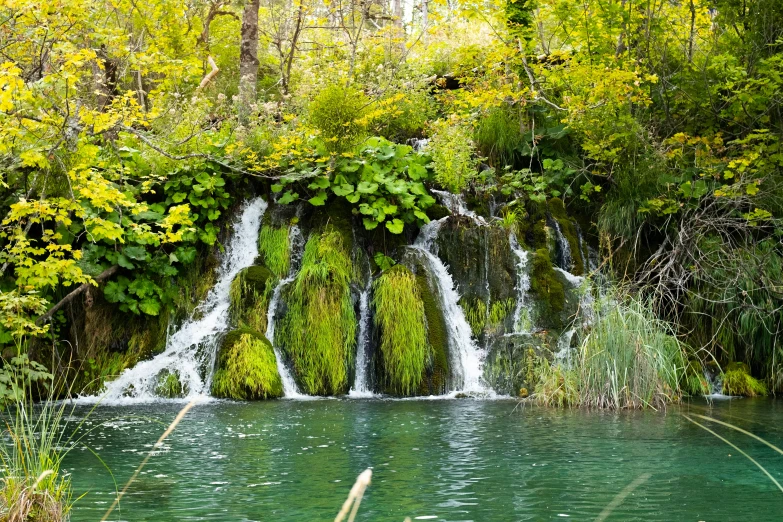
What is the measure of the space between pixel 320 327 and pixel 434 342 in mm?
1497

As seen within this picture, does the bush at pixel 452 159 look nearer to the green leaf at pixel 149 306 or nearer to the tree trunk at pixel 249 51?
the tree trunk at pixel 249 51

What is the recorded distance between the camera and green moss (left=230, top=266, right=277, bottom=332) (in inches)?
426

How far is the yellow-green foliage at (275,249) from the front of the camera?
1152cm

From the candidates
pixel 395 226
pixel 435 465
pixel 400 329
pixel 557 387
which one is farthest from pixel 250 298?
pixel 435 465

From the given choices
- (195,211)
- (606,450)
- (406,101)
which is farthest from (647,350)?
(406,101)

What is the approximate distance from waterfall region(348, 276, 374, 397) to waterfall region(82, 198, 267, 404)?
70.7 inches

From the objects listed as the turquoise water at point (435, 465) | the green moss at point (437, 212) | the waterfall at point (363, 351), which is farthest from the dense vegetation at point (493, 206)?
the turquoise water at point (435, 465)

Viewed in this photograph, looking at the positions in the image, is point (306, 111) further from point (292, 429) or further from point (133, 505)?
point (133, 505)

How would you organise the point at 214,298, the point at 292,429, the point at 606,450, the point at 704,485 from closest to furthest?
the point at 704,485, the point at 606,450, the point at 292,429, the point at 214,298

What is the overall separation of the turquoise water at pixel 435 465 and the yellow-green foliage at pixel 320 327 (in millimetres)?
1835

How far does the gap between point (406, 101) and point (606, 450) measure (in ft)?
30.3

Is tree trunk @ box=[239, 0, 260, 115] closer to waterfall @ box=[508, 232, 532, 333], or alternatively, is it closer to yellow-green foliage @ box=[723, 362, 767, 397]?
waterfall @ box=[508, 232, 532, 333]

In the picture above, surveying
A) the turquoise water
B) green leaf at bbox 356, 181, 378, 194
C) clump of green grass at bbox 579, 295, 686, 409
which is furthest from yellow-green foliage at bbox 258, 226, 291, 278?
clump of green grass at bbox 579, 295, 686, 409

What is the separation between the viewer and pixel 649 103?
11.9 metres
